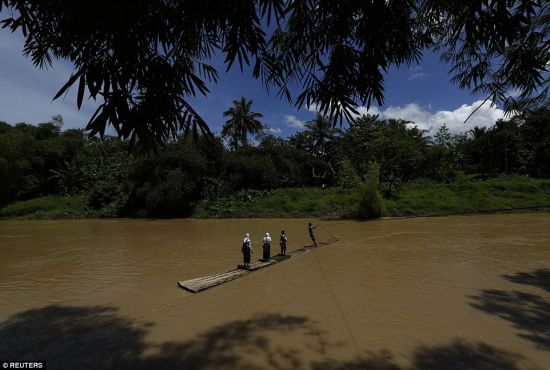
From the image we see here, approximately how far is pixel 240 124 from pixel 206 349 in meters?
38.0

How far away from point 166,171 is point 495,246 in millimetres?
26894

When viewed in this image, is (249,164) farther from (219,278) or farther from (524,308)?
(524,308)

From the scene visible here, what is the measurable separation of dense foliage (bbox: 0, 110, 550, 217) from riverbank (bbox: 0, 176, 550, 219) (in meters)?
1.12

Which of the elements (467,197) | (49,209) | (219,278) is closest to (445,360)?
(219,278)

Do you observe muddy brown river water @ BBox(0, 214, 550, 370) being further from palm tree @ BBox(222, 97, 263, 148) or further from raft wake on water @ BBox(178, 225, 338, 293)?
palm tree @ BBox(222, 97, 263, 148)

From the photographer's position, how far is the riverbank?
101 ft

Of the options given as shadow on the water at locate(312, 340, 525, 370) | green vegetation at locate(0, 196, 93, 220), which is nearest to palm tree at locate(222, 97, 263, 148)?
green vegetation at locate(0, 196, 93, 220)

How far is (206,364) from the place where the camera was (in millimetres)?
5887

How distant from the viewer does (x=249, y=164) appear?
37000 mm

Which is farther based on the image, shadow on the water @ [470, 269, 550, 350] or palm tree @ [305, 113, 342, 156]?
palm tree @ [305, 113, 342, 156]

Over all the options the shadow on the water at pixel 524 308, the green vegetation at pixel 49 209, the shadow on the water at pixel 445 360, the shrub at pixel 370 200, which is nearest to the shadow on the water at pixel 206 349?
the shadow on the water at pixel 445 360

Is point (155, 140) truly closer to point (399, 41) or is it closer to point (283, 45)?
point (283, 45)

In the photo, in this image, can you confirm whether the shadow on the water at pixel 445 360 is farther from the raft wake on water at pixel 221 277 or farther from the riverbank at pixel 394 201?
the riverbank at pixel 394 201

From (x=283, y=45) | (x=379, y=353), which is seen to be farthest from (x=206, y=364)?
(x=283, y=45)
